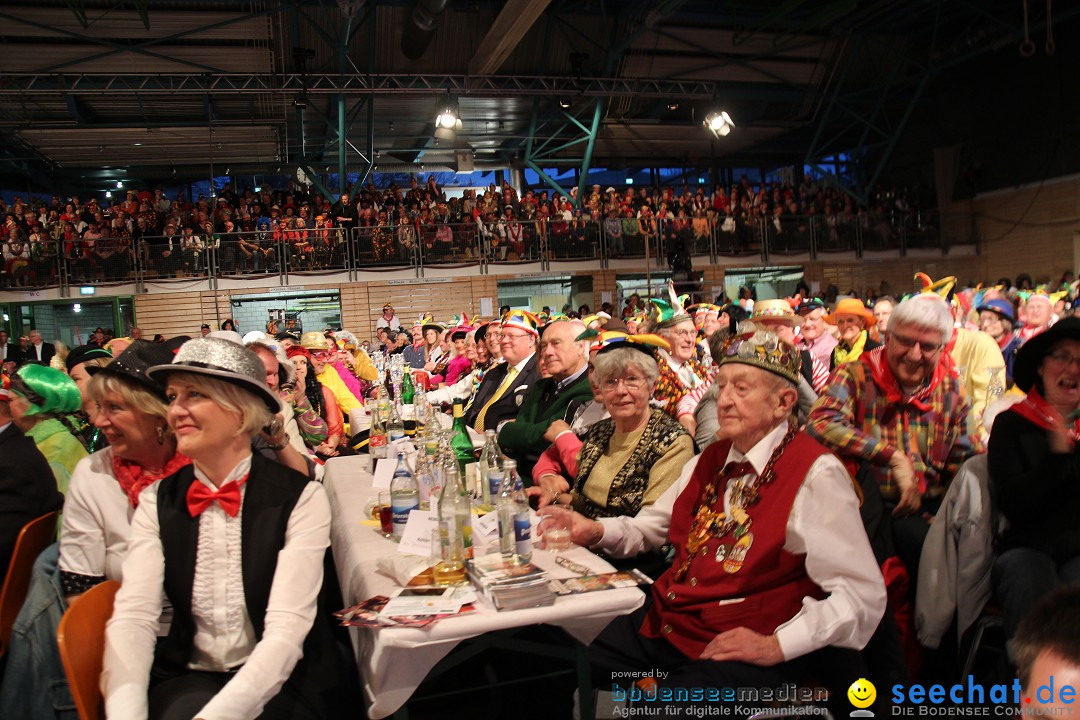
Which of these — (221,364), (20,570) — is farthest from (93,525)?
(221,364)

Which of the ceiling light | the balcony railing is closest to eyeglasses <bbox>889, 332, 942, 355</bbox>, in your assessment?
the balcony railing

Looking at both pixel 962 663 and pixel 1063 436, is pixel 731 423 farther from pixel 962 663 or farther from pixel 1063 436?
pixel 962 663

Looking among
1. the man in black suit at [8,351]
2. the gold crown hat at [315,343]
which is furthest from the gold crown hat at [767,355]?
the man in black suit at [8,351]

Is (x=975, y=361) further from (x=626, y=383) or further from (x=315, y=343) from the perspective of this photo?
(x=315, y=343)

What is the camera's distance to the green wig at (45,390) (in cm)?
317

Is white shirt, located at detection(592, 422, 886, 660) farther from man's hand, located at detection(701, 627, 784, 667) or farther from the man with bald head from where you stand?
the man with bald head

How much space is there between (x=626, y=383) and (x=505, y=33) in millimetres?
13330

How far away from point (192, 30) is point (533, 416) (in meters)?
14.1

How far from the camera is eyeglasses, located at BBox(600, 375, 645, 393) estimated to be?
321 cm

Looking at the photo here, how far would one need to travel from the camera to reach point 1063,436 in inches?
105

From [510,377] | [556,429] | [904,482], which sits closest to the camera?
[904,482]

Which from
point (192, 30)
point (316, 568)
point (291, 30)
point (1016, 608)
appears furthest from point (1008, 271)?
point (316, 568)

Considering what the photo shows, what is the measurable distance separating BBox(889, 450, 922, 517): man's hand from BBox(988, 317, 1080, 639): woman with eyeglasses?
Result: 0.90ft

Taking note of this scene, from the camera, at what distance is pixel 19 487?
277 centimetres
